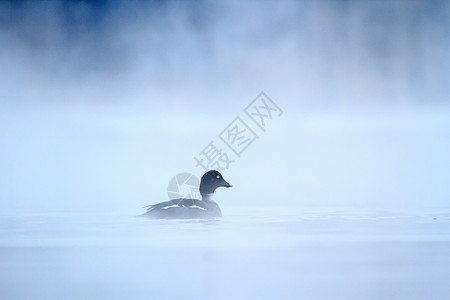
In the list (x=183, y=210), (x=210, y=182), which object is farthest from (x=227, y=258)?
(x=210, y=182)

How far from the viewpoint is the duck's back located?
6812 mm

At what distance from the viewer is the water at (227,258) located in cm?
324

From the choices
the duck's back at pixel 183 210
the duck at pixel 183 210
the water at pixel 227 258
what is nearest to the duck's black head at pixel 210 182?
the duck at pixel 183 210

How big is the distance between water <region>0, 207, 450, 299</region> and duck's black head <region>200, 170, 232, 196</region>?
99 cm

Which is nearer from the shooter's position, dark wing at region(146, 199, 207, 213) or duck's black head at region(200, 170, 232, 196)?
dark wing at region(146, 199, 207, 213)

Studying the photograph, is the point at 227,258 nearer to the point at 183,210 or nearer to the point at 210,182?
the point at 183,210

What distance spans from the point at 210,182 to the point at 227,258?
138 inches

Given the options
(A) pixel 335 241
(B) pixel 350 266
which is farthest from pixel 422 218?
(B) pixel 350 266

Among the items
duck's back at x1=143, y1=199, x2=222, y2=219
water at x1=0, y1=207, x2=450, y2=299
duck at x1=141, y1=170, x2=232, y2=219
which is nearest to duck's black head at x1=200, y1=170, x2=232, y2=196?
duck at x1=141, y1=170, x2=232, y2=219

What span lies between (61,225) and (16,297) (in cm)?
320

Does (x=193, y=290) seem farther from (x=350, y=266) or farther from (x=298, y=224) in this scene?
(x=298, y=224)

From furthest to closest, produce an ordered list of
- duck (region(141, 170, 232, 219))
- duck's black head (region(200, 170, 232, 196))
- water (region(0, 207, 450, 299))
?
duck's black head (region(200, 170, 232, 196))
duck (region(141, 170, 232, 219))
water (region(0, 207, 450, 299))

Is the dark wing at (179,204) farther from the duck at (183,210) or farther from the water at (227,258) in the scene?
the water at (227,258)

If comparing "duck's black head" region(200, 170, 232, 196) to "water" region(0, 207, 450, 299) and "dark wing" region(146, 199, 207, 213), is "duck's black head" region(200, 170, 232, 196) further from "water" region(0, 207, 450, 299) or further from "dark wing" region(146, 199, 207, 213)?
"water" region(0, 207, 450, 299)
